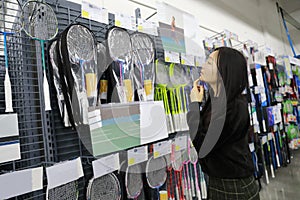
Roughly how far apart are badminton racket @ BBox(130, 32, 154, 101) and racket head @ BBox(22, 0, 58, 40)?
1.31 feet

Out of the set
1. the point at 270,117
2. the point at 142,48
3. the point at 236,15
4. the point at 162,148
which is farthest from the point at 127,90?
the point at 236,15

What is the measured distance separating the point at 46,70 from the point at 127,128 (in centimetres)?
43

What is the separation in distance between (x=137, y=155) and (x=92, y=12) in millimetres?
703

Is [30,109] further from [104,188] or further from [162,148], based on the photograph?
[162,148]

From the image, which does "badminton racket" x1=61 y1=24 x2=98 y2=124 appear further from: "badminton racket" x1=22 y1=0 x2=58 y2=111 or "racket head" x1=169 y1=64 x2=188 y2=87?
"racket head" x1=169 y1=64 x2=188 y2=87

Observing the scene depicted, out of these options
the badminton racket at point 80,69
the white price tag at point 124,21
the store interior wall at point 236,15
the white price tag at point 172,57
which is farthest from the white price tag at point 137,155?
the store interior wall at point 236,15

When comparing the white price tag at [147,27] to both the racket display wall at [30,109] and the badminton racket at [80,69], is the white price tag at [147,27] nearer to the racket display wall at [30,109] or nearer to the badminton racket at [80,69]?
the badminton racket at [80,69]

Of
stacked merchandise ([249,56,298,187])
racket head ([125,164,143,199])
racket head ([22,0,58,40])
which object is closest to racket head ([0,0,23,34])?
racket head ([22,0,58,40])

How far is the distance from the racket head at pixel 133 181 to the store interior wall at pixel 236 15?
961 millimetres

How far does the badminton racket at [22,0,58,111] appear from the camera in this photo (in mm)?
783

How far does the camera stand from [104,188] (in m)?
0.89

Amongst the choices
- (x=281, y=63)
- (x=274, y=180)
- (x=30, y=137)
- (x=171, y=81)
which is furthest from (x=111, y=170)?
(x=281, y=63)

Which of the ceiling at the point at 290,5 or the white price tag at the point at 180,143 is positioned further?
the ceiling at the point at 290,5

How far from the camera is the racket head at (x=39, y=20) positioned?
0.79 m
